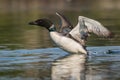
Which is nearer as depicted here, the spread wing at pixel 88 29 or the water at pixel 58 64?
the water at pixel 58 64

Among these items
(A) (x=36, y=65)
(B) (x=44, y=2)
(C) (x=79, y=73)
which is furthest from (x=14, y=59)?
(B) (x=44, y=2)

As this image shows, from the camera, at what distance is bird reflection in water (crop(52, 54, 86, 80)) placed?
1239cm

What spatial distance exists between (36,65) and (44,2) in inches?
1994

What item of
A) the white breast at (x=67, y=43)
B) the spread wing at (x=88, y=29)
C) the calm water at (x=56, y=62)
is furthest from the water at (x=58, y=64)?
the spread wing at (x=88, y=29)

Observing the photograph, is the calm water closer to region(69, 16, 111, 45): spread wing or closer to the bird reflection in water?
the bird reflection in water

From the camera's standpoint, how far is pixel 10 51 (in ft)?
57.4

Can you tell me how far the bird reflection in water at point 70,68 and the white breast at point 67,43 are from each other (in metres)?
0.24

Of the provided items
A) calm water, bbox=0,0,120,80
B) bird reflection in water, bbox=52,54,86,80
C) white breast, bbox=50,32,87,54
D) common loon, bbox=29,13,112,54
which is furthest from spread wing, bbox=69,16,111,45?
bird reflection in water, bbox=52,54,86,80

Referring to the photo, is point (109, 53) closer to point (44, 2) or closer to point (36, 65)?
point (36, 65)

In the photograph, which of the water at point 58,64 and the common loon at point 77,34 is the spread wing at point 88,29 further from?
the water at point 58,64

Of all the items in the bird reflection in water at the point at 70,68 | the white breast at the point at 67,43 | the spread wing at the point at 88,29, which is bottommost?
the bird reflection in water at the point at 70,68

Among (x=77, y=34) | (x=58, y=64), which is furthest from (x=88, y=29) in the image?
(x=58, y=64)

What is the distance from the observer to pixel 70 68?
1383cm

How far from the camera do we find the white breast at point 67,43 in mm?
16703
